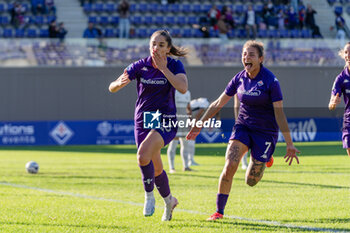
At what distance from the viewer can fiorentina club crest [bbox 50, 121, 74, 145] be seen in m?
28.0

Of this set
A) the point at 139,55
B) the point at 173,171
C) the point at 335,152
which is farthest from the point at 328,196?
the point at 139,55

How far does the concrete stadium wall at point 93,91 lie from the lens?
29422 mm

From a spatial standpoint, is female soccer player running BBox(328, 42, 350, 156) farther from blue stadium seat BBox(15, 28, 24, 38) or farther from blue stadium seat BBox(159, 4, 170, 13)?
blue stadium seat BBox(159, 4, 170, 13)

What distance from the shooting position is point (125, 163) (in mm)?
19938

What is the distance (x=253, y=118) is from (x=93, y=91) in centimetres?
2241

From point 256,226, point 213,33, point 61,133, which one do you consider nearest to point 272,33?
point 213,33

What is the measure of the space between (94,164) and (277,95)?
12.7 metres

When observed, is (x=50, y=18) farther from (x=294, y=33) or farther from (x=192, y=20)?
(x=294, y=33)

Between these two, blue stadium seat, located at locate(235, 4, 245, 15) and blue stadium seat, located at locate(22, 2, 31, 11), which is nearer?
blue stadium seat, located at locate(22, 2, 31, 11)

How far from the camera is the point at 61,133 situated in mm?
28141

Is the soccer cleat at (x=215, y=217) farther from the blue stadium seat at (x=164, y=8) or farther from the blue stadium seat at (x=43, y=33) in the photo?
the blue stadium seat at (x=164, y=8)

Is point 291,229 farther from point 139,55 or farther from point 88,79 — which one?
point 88,79

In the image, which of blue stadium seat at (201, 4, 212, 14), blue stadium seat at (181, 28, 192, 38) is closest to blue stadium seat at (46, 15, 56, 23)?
blue stadium seat at (181, 28, 192, 38)

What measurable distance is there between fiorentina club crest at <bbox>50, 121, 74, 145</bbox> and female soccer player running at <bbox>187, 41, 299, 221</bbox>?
20295 mm
